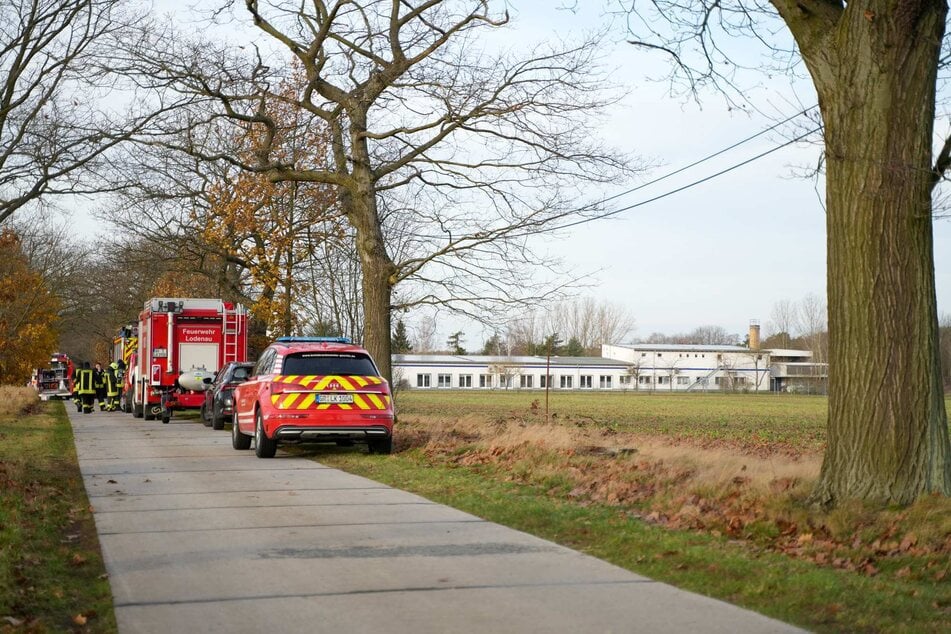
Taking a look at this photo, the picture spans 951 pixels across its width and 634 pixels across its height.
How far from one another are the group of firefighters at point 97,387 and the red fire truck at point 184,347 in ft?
23.8

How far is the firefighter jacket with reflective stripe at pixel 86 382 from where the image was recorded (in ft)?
126

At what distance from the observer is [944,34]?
33.2 ft

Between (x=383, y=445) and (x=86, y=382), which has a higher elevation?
(x=86, y=382)

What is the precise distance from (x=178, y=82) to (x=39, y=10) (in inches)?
248

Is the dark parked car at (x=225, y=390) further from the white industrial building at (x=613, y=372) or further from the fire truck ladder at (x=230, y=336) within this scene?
the white industrial building at (x=613, y=372)

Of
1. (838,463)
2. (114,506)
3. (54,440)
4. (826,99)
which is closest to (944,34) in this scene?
(826,99)

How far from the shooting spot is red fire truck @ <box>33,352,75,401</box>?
64.0m

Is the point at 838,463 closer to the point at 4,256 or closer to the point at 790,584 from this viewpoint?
the point at 790,584

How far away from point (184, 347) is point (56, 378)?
37.4 metres

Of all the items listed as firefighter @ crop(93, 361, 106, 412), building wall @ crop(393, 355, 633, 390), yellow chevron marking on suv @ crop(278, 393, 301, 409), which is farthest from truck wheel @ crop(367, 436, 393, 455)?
building wall @ crop(393, 355, 633, 390)

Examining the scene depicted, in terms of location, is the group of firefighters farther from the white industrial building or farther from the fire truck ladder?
the white industrial building

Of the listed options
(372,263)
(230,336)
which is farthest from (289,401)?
(230,336)

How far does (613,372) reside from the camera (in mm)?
134875

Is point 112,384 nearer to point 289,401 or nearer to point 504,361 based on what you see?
point 289,401
